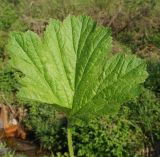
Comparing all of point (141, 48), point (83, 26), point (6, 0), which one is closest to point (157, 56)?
point (141, 48)

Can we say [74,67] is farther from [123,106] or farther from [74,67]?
[123,106]

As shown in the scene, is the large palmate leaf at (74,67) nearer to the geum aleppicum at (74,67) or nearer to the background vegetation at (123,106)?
the geum aleppicum at (74,67)

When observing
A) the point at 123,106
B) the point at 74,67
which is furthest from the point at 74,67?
the point at 123,106

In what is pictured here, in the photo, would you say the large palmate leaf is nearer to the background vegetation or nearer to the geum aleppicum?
the geum aleppicum

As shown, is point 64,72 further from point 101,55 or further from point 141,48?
point 141,48

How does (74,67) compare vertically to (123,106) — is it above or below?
below

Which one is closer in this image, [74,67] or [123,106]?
[74,67]

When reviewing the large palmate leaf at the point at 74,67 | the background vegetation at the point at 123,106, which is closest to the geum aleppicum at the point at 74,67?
the large palmate leaf at the point at 74,67
